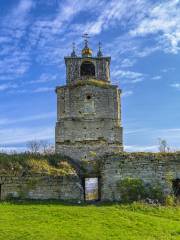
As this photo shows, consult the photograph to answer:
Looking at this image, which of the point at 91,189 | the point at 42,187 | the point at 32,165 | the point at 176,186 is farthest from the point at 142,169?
the point at 32,165

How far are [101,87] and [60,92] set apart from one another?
2900 mm

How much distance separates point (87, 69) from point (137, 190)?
44.1 feet

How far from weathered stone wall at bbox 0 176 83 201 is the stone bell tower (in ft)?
24.7

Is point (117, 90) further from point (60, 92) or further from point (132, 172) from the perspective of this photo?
point (132, 172)

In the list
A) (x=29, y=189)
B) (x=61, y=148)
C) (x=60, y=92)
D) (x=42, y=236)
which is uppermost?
(x=60, y=92)

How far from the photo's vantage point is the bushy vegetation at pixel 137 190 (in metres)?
16.4

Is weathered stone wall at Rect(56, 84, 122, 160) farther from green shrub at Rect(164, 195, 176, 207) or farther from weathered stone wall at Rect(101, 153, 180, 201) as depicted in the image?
green shrub at Rect(164, 195, 176, 207)

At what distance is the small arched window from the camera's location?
90.8 ft

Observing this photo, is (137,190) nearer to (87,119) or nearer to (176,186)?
(176,186)

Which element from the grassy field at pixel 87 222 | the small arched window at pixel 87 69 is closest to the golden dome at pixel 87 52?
the small arched window at pixel 87 69

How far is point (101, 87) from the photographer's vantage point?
2630 centimetres

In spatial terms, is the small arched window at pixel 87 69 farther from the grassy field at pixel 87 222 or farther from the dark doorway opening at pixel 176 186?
the grassy field at pixel 87 222

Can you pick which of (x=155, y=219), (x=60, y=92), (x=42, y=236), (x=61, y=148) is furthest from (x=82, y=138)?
(x=42, y=236)

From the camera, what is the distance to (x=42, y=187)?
54.5ft
